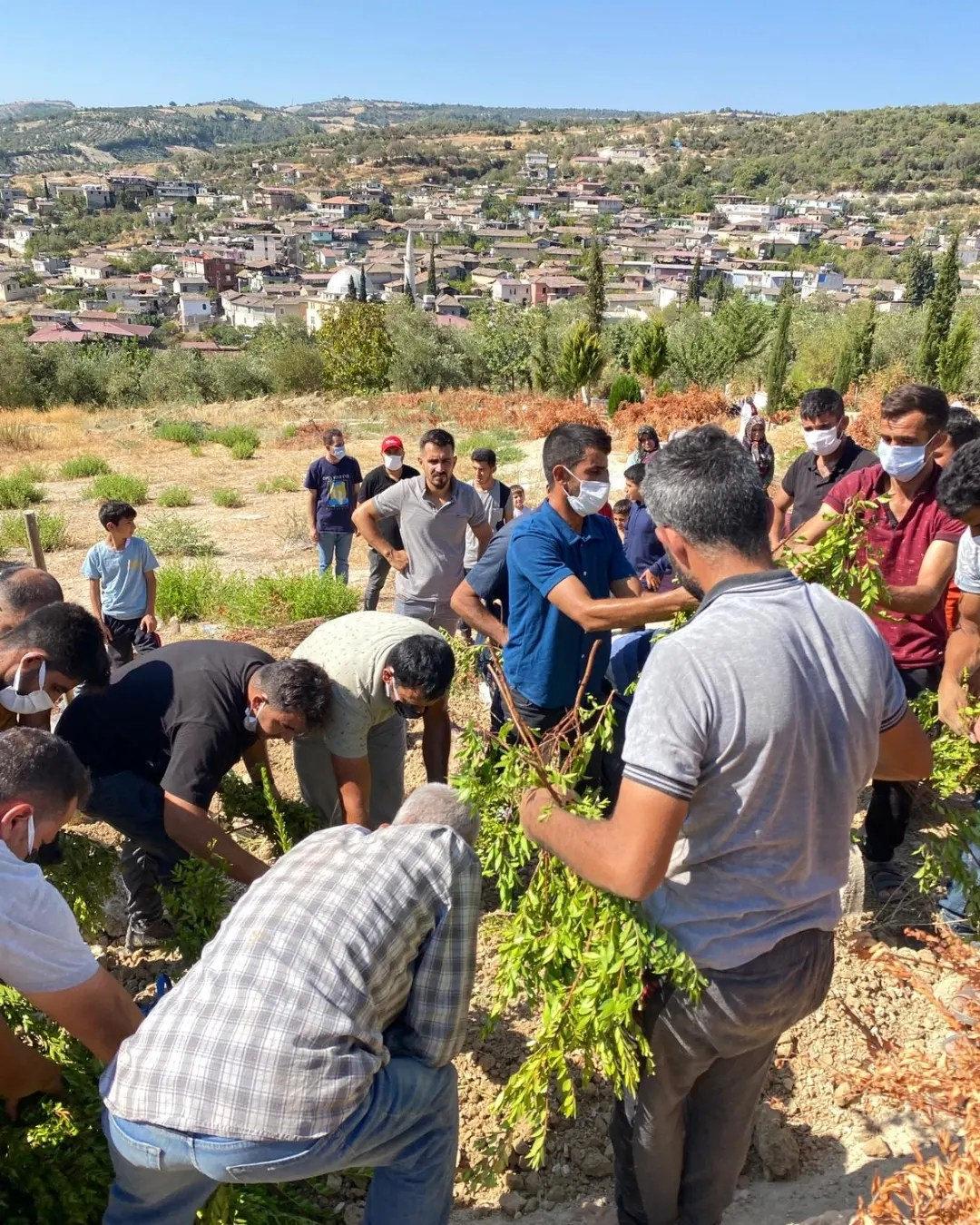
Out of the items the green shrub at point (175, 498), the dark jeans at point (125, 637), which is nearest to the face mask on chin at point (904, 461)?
the dark jeans at point (125, 637)

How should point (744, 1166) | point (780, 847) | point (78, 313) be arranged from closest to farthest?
point (780, 847)
point (744, 1166)
point (78, 313)

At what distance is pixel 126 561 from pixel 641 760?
4.70m

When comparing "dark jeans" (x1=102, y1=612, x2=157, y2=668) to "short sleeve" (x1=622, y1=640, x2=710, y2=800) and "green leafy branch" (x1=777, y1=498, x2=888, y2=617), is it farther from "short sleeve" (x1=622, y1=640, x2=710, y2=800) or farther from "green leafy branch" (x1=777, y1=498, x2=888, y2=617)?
"short sleeve" (x1=622, y1=640, x2=710, y2=800)

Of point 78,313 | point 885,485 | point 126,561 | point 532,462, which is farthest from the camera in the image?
point 78,313

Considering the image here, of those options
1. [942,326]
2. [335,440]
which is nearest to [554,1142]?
[335,440]

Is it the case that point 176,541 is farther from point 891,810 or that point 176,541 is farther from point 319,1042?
point 319,1042

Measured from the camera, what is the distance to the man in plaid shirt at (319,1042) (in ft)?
5.66

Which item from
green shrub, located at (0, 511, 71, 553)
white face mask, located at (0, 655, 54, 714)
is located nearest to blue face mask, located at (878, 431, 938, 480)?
white face mask, located at (0, 655, 54, 714)

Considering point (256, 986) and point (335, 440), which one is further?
point (335, 440)

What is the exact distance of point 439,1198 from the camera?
208 cm

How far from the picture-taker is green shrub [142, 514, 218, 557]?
34.5 feet

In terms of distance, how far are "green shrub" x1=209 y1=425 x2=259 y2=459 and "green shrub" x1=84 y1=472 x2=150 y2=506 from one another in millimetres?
3325

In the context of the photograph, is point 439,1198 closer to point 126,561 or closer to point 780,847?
point 780,847

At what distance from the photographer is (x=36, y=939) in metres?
1.88
